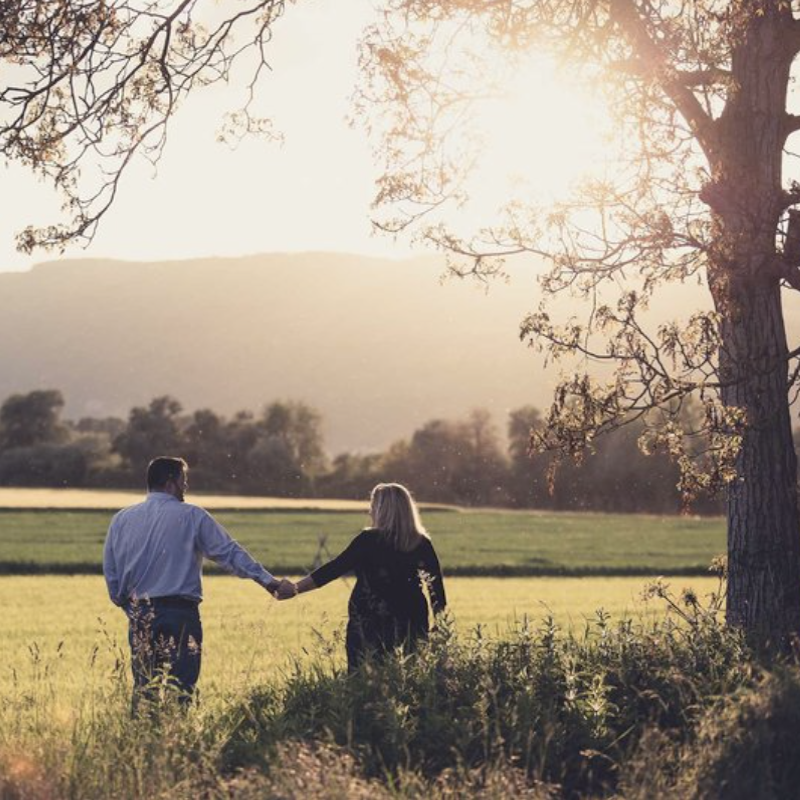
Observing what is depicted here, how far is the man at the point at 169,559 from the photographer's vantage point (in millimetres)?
9688

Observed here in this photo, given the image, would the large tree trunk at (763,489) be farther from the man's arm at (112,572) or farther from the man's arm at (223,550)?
the man's arm at (112,572)

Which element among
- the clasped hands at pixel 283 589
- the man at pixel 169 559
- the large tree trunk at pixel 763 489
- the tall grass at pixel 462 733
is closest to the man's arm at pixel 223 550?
the man at pixel 169 559

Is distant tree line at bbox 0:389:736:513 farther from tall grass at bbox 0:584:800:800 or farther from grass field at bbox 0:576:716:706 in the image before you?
tall grass at bbox 0:584:800:800

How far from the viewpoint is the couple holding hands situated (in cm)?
965

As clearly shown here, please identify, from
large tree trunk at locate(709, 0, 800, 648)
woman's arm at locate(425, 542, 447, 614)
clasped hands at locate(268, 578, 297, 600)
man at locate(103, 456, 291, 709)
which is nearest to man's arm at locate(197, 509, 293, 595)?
man at locate(103, 456, 291, 709)

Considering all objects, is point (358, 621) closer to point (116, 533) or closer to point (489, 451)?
point (116, 533)

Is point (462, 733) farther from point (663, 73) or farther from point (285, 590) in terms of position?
point (663, 73)

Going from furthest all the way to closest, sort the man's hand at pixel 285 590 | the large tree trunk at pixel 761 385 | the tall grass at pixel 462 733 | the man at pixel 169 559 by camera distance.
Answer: the large tree trunk at pixel 761 385 < the man's hand at pixel 285 590 < the man at pixel 169 559 < the tall grass at pixel 462 733

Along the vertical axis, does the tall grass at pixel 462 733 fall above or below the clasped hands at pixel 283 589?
below

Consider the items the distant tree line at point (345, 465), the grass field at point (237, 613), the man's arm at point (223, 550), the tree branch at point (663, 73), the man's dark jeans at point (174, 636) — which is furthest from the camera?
the distant tree line at point (345, 465)

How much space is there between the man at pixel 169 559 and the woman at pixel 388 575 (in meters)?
0.76

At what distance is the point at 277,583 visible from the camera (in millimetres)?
10320

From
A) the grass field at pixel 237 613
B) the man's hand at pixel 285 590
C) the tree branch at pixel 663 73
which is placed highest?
the tree branch at pixel 663 73

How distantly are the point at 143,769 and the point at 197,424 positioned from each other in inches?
3372
